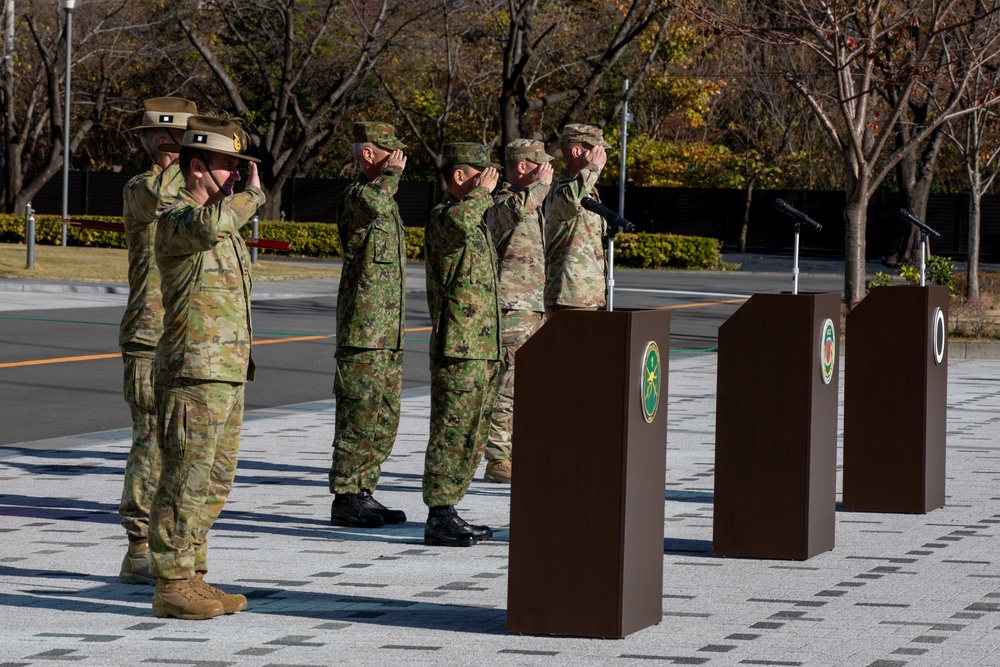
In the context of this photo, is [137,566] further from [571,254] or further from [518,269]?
[571,254]

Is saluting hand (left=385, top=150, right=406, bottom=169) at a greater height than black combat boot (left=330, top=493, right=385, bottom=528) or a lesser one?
greater

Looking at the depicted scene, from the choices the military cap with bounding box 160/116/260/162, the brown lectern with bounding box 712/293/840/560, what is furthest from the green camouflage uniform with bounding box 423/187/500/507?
the military cap with bounding box 160/116/260/162

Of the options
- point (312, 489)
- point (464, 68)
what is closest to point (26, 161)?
point (464, 68)

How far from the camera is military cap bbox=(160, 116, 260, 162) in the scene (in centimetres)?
579

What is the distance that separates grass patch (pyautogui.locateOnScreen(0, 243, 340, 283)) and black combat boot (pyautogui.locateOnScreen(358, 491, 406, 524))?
20.2 metres

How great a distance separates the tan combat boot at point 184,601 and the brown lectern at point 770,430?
2.55 meters

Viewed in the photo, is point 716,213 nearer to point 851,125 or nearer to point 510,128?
point 510,128

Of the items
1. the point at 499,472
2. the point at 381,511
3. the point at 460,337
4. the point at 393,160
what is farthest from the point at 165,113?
the point at 499,472

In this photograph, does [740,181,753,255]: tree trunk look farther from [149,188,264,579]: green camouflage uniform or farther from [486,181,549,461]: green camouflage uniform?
[149,188,264,579]: green camouflage uniform

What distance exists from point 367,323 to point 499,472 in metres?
2.02

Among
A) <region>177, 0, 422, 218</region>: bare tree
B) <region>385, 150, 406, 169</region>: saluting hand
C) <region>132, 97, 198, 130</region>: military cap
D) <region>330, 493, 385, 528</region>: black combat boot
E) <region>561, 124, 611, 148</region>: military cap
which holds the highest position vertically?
<region>177, 0, 422, 218</region>: bare tree

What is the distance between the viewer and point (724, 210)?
50.6 metres

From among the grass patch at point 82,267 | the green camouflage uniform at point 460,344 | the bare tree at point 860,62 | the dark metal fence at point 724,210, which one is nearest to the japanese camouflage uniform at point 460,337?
the green camouflage uniform at point 460,344

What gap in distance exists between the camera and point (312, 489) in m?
9.12
